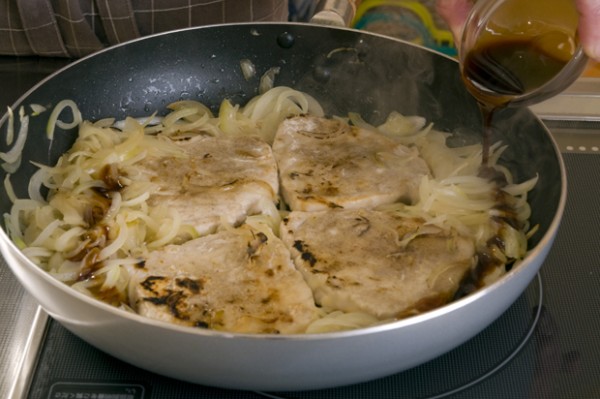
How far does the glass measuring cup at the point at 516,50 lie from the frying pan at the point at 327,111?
151 mm

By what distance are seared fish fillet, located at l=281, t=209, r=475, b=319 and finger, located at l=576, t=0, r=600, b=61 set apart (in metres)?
0.54

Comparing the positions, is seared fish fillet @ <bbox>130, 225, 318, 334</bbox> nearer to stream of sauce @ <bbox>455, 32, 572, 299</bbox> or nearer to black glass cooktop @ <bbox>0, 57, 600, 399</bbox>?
black glass cooktop @ <bbox>0, 57, 600, 399</bbox>

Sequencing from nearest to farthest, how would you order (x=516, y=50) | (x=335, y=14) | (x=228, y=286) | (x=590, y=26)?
(x=590, y=26) < (x=228, y=286) < (x=516, y=50) < (x=335, y=14)

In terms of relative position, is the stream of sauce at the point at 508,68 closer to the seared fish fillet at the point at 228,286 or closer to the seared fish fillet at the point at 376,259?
the seared fish fillet at the point at 376,259

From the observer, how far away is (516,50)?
6.09 feet

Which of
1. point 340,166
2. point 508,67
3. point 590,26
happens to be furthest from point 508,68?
point 340,166

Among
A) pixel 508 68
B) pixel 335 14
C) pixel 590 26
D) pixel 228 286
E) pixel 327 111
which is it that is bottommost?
pixel 327 111

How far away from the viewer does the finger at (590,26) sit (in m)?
1.54

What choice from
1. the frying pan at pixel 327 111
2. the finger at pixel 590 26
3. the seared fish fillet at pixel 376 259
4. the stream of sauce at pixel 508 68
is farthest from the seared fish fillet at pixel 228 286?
the finger at pixel 590 26

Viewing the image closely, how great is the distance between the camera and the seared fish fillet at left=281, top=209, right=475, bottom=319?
1.67 m

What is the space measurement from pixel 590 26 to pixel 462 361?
0.77 metres

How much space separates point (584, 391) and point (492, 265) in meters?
0.35

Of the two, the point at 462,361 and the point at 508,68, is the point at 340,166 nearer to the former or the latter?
the point at 508,68

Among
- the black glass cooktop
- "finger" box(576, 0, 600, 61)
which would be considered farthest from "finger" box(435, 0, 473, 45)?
the black glass cooktop
